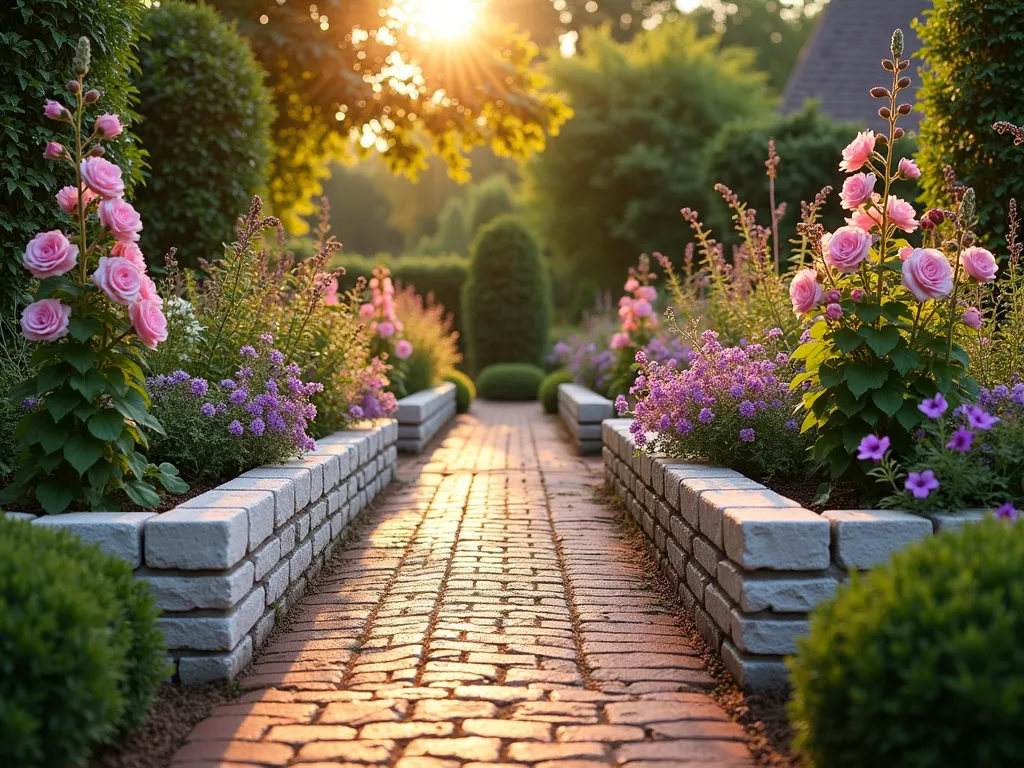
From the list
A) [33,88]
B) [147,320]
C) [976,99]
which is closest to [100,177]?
[147,320]

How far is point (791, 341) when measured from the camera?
5.82 metres

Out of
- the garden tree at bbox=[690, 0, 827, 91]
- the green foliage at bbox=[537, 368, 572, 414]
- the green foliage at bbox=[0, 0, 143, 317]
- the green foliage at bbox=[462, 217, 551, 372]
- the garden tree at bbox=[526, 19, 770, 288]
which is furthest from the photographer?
the garden tree at bbox=[690, 0, 827, 91]

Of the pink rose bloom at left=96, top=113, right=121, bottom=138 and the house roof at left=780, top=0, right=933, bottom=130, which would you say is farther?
the house roof at left=780, top=0, right=933, bottom=130

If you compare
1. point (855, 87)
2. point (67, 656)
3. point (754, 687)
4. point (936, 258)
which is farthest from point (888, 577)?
point (855, 87)

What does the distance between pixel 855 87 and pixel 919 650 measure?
2082 cm

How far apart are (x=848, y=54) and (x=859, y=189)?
63.1 feet

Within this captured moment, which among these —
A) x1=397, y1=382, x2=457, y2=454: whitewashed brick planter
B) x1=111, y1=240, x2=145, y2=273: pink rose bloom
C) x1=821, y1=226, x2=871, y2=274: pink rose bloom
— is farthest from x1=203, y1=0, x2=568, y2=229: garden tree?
x1=821, y1=226, x2=871, y2=274: pink rose bloom

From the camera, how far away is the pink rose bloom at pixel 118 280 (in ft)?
11.6

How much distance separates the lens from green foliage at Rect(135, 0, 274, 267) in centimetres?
852

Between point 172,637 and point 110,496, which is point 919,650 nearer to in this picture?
point 172,637

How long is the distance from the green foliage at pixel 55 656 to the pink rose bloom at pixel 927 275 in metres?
3.00

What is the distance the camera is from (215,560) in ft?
11.3

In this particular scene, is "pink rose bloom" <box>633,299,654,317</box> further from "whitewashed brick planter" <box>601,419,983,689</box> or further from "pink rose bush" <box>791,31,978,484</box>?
"whitewashed brick planter" <box>601,419,983,689</box>

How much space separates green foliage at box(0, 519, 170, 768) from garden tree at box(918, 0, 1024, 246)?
544 cm
